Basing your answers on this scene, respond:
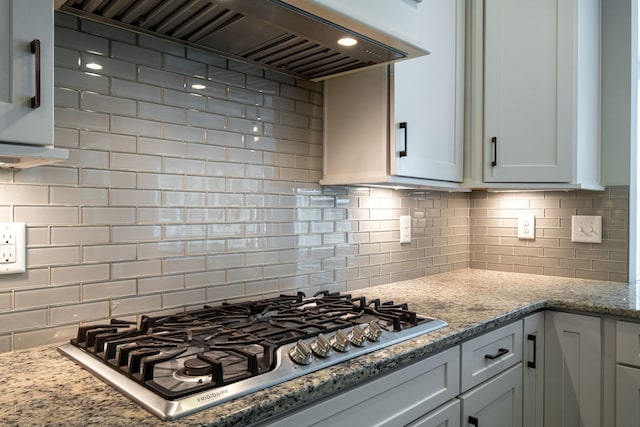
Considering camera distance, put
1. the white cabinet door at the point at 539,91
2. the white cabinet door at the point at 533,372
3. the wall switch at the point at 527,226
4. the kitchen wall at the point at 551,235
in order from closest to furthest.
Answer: the white cabinet door at the point at 533,372 < the white cabinet door at the point at 539,91 < the kitchen wall at the point at 551,235 < the wall switch at the point at 527,226

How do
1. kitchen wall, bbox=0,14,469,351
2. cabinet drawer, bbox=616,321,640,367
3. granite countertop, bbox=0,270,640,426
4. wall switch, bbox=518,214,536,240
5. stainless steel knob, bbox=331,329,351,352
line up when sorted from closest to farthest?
1. granite countertop, bbox=0,270,640,426
2. stainless steel knob, bbox=331,329,351,352
3. kitchen wall, bbox=0,14,469,351
4. cabinet drawer, bbox=616,321,640,367
5. wall switch, bbox=518,214,536,240

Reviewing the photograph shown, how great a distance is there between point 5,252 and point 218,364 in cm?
64

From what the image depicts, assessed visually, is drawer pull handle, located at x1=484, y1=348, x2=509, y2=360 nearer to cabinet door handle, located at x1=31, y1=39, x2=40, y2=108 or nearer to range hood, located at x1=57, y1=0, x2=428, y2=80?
range hood, located at x1=57, y1=0, x2=428, y2=80

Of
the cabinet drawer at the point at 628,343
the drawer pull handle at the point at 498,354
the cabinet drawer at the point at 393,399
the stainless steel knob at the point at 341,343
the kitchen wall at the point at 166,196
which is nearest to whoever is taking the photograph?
the cabinet drawer at the point at 393,399

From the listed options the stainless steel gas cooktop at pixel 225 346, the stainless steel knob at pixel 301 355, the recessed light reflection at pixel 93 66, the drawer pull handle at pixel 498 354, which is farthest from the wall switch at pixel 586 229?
the recessed light reflection at pixel 93 66

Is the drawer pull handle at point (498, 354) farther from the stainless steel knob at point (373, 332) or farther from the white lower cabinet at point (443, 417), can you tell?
the stainless steel knob at point (373, 332)

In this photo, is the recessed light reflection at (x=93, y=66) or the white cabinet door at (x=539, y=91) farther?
the white cabinet door at (x=539, y=91)

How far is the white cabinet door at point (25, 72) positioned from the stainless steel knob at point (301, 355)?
2.19 ft

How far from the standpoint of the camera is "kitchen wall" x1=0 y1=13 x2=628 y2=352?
50.3 inches

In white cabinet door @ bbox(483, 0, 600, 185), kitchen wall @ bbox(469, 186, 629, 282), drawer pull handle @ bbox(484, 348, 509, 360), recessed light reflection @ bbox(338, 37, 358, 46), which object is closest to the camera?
recessed light reflection @ bbox(338, 37, 358, 46)

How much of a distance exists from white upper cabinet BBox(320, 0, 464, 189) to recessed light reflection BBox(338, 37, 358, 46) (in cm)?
32

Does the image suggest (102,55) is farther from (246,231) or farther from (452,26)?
(452,26)

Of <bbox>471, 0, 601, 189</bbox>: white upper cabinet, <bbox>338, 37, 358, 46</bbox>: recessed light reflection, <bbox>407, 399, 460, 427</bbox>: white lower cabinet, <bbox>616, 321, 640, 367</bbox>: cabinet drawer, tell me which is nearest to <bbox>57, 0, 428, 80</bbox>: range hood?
<bbox>338, 37, 358, 46</bbox>: recessed light reflection

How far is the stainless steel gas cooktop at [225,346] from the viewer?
3.08 feet
